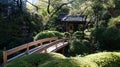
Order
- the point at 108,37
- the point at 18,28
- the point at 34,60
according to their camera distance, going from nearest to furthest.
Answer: the point at 34,60
the point at 108,37
the point at 18,28

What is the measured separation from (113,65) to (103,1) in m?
13.5

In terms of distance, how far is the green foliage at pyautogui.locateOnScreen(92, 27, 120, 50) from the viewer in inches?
679

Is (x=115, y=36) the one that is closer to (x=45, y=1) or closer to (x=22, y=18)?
(x=22, y=18)

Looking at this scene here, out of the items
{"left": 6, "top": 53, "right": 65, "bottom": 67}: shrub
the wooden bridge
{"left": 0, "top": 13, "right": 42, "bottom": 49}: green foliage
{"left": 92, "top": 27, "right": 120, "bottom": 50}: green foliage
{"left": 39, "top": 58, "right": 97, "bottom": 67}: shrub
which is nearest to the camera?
{"left": 39, "top": 58, "right": 97, "bottom": 67}: shrub

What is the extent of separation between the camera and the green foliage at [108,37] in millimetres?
17250

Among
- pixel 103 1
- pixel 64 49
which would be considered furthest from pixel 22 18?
pixel 103 1

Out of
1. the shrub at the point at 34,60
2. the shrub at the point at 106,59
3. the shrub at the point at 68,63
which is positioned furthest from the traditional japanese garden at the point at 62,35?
the shrub at the point at 68,63

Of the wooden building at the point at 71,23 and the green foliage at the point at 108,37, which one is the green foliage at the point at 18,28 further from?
the wooden building at the point at 71,23

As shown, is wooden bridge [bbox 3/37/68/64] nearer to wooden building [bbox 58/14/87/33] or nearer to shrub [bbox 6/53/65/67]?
shrub [bbox 6/53/65/67]

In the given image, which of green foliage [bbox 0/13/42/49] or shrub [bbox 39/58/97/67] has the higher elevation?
shrub [bbox 39/58/97/67]

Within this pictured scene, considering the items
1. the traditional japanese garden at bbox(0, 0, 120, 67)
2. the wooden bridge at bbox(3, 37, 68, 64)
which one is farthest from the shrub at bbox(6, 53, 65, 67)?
the traditional japanese garden at bbox(0, 0, 120, 67)

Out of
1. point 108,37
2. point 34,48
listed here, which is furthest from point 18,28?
point 34,48

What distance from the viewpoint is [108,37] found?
56.9ft

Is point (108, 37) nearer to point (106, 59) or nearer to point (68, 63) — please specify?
point (106, 59)
